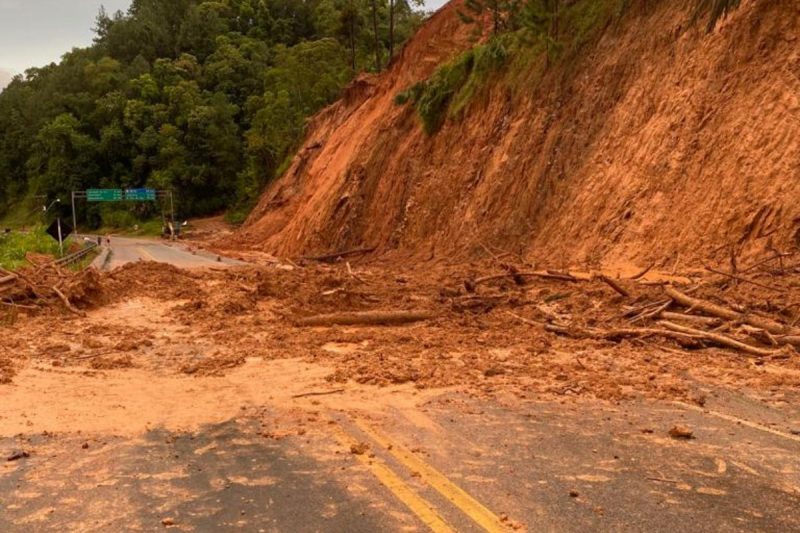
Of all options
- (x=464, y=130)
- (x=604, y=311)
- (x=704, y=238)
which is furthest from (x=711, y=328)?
(x=464, y=130)

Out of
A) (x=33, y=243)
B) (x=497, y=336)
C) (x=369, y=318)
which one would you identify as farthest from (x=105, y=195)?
(x=497, y=336)

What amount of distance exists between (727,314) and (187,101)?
267 ft

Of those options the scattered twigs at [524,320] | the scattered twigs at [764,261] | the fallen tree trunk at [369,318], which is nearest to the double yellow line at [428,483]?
the scattered twigs at [524,320]

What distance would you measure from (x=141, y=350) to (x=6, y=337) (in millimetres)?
2470

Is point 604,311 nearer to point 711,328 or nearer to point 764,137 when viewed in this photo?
point 711,328

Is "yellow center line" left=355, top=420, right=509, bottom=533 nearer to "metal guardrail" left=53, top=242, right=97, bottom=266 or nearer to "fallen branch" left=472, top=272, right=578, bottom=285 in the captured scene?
"fallen branch" left=472, top=272, right=578, bottom=285

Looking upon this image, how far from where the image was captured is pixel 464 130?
981 inches

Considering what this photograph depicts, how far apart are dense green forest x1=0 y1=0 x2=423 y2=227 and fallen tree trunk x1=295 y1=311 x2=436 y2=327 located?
43366 mm

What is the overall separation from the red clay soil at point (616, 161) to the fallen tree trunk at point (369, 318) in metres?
5.77

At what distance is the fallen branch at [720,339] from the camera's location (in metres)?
7.68

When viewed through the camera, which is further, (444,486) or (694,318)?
(694,318)

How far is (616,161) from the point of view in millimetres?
17234

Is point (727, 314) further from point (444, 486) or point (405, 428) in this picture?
point (444, 486)

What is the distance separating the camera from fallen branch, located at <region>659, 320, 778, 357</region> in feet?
25.2
